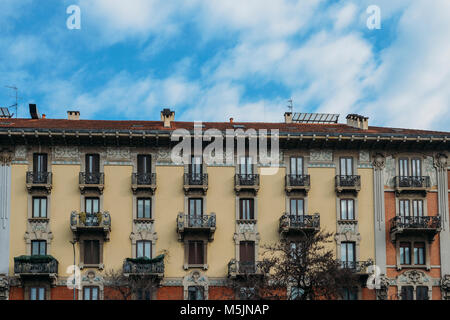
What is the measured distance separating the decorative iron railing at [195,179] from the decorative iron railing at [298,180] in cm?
466

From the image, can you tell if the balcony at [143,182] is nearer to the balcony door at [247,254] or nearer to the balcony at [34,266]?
the balcony door at [247,254]

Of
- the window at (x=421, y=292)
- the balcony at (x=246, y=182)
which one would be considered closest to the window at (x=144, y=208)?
the balcony at (x=246, y=182)

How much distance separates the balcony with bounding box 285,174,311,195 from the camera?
49375mm

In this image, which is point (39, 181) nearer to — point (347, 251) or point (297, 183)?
point (297, 183)

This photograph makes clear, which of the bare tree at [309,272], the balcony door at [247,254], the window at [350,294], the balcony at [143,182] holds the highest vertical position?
the balcony at [143,182]

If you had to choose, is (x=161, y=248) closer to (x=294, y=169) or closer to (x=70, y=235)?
(x=70, y=235)

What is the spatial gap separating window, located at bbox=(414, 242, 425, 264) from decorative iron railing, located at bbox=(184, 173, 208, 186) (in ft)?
40.6

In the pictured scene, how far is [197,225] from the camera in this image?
48.4m

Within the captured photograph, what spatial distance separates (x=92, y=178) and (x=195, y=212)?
19.7 feet

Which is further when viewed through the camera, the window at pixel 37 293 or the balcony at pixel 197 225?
the balcony at pixel 197 225

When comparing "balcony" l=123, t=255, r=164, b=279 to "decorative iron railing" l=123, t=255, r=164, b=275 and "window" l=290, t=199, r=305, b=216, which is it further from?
"window" l=290, t=199, r=305, b=216

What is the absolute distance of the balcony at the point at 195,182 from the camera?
1927 inches

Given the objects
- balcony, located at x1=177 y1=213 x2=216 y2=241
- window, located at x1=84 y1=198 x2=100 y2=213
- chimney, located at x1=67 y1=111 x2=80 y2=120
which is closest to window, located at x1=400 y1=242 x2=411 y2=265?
balcony, located at x1=177 y1=213 x2=216 y2=241

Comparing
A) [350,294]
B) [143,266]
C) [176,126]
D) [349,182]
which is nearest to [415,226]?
[349,182]
